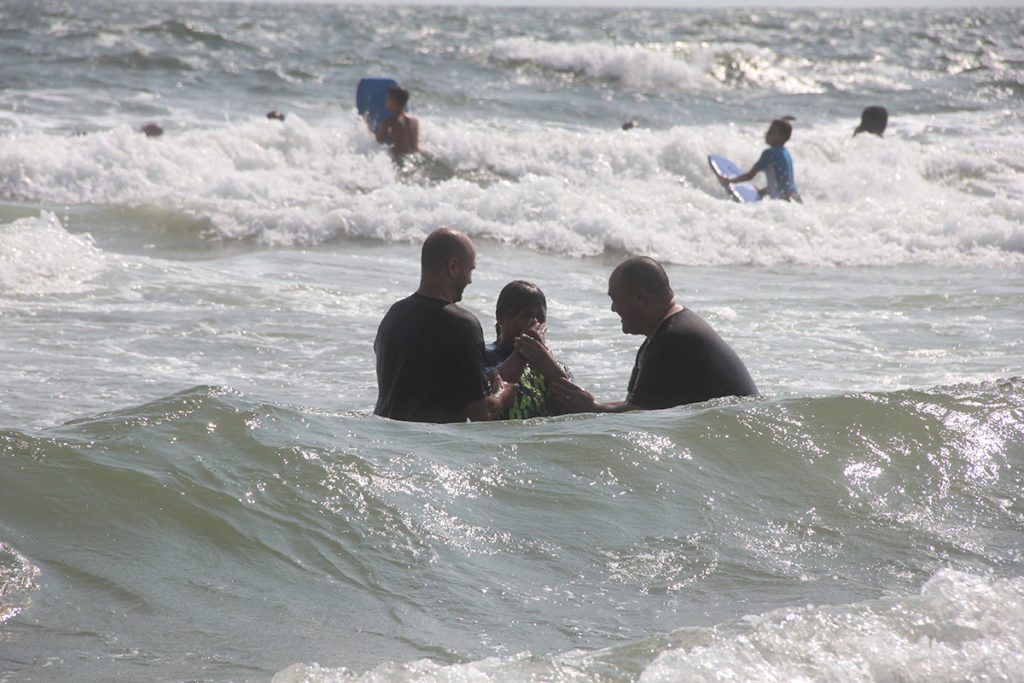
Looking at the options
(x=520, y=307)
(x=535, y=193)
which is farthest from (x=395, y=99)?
(x=520, y=307)

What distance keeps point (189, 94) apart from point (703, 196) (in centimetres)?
1195

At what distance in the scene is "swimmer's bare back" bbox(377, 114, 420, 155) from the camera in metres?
17.1

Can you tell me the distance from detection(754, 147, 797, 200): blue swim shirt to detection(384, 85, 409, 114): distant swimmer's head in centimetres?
499

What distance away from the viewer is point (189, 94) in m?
23.4

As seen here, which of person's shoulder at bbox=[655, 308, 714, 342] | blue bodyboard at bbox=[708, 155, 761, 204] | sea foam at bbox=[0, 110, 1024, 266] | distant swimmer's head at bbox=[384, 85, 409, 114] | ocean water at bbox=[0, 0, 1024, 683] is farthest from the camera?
distant swimmer's head at bbox=[384, 85, 409, 114]

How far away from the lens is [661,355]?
5.67 metres

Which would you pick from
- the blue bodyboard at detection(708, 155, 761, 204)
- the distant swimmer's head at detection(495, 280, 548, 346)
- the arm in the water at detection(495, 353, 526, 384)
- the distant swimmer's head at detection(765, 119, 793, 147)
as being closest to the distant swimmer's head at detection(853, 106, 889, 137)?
the blue bodyboard at detection(708, 155, 761, 204)

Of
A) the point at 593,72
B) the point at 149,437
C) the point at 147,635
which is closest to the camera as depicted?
the point at 147,635

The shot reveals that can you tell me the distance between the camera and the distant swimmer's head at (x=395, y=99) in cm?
1678

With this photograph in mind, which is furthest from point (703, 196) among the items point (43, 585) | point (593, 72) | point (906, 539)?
point (593, 72)

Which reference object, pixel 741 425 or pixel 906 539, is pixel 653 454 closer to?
pixel 741 425

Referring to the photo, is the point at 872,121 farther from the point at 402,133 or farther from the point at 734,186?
the point at 402,133

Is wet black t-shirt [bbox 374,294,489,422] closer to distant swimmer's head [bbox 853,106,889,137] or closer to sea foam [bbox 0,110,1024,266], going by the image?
sea foam [bbox 0,110,1024,266]

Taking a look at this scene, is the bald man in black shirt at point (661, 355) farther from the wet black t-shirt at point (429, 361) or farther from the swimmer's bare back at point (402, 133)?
the swimmer's bare back at point (402, 133)
